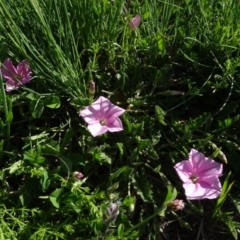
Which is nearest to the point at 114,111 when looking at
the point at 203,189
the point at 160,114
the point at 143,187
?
the point at 160,114

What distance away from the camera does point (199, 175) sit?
5.37 feet

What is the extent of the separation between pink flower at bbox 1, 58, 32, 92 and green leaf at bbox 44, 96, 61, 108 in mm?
92

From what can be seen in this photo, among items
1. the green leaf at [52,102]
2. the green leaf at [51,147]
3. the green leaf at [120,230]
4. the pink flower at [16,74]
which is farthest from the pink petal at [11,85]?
the green leaf at [120,230]

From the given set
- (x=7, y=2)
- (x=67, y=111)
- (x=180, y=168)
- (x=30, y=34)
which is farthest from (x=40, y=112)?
(x=180, y=168)

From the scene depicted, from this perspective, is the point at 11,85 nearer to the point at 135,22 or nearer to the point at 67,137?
the point at 67,137

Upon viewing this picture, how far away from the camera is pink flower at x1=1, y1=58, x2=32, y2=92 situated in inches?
67.9

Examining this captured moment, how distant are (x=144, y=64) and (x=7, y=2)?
1.61ft

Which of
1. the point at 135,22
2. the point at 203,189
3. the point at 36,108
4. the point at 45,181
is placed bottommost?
the point at 203,189

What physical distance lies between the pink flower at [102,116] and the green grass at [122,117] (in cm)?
3

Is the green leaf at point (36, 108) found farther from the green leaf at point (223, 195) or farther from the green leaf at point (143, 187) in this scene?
the green leaf at point (223, 195)

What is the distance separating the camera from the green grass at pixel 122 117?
1614 mm

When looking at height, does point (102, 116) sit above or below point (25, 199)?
above

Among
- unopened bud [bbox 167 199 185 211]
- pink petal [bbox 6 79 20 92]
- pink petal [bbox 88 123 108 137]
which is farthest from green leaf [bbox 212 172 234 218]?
pink petal [bbox 6 79 20 92]

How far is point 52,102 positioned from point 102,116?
0.55ft
